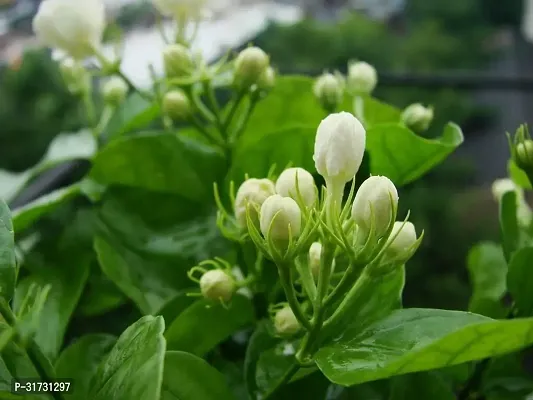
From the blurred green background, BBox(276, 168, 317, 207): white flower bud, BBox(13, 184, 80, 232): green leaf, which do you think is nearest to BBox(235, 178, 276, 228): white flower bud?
BBox(276, 168, 317, 207): white flower bud

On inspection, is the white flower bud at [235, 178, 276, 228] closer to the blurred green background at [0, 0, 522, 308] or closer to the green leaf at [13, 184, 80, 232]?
the green leaf at [13, 184, 80, 232]

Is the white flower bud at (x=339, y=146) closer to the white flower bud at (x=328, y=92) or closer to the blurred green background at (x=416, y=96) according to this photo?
the white flower bud at (x=328, y=92)

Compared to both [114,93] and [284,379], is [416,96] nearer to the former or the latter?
[114,93]

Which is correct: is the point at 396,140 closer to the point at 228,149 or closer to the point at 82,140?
the point at 228,149

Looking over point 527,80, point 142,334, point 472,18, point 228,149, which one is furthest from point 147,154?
point 472,18

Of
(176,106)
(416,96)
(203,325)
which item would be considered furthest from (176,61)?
(416,96)

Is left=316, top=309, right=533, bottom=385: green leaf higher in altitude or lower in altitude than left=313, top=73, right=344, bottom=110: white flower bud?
lower
